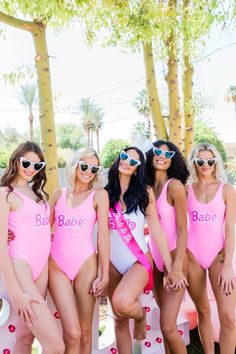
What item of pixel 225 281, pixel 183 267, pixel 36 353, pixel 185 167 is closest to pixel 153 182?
pixel 185 167

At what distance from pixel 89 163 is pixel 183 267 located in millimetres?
1145

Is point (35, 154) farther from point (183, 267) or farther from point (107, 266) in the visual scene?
point (183, 267)

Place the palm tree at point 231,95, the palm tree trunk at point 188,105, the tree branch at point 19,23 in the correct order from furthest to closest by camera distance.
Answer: the palm tree at point 231,95, the palm tree trunk at point 188,105, the tree branch at point 19,23

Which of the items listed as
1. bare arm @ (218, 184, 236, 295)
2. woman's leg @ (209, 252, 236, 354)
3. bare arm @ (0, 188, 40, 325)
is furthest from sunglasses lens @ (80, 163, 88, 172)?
woman's leg @ (209, 252, 236, 354)

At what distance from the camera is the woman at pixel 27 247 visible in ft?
8.46

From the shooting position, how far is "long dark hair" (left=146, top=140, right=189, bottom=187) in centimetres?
350

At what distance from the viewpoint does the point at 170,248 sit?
133 inches

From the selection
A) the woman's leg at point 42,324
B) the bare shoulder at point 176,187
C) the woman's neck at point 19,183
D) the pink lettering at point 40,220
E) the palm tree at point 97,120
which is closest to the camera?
the woman's leg at point 42,324

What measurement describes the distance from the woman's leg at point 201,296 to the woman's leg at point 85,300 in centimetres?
87

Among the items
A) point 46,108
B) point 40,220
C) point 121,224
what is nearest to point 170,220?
point 121,224

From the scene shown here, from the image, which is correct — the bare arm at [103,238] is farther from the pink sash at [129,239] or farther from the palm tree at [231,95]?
the palm tree at [231,95]

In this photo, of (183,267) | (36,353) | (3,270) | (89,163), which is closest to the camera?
(3,270)

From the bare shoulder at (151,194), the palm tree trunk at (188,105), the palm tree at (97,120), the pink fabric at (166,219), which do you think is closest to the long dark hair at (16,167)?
the bare shoulder at (151,194)

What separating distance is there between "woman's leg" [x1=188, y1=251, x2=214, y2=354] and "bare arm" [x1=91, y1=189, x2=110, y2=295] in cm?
80
